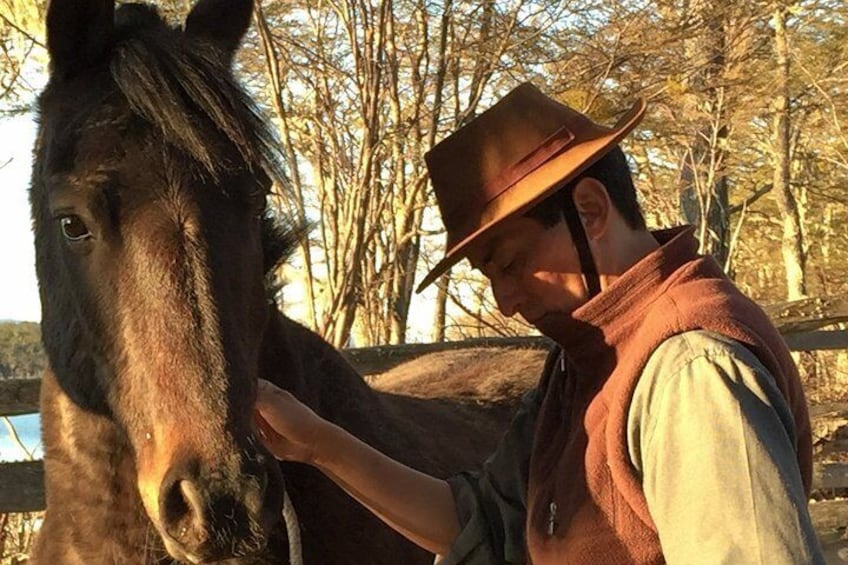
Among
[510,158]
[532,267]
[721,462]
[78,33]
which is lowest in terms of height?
[721,462]

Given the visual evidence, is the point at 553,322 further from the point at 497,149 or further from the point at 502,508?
the point at 502,508

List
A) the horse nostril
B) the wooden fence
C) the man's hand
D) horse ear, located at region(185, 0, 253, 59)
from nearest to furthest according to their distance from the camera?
the horse nostril, the man's hand, horse ear, located at region(185, 0, 253, 59), the wooden fence

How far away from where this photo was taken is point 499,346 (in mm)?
6508

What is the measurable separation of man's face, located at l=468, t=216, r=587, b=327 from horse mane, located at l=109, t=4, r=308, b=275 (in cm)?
66

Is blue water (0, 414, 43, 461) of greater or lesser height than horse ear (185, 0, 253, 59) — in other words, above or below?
below

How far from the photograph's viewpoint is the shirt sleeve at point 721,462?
126 cm

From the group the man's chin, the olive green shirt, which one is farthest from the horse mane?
Result: the olive green shirt

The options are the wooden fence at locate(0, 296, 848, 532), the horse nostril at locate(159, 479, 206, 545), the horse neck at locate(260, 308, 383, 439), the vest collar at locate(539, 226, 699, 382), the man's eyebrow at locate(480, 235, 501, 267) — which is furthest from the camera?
the wooden fence at locate(0, 296, 848, 532)

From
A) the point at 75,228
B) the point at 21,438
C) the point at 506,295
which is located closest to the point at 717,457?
the point at 506,295

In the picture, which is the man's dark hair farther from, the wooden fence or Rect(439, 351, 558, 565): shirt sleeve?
the wooden fence

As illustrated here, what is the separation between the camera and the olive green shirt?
126 cm

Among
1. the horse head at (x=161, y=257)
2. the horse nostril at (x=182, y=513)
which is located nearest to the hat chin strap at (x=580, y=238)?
the horse head at (x=161, y=257)

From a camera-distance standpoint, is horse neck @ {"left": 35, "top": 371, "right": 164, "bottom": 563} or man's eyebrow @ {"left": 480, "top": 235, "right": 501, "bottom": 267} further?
horse neck @ {"left": 35, "top": 371, "right": 164, "bottom": 563}

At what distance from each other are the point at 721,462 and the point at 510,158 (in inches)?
31.4
